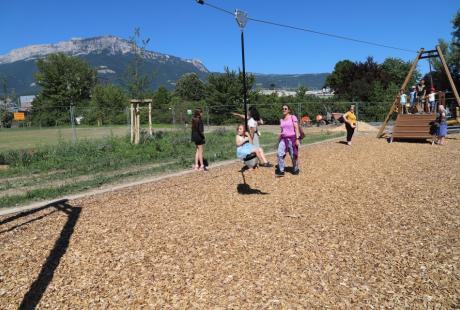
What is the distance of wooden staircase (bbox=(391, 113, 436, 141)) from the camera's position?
55.1 ft

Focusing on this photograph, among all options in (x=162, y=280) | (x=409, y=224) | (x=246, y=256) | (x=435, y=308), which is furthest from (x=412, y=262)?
(x=162, y=280)

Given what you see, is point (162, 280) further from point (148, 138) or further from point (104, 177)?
point (148, 138)

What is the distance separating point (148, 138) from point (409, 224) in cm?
1333

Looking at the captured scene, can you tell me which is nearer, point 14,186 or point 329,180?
point 329,180

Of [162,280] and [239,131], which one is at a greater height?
[239,131]

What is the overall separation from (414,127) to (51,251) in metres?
16.1

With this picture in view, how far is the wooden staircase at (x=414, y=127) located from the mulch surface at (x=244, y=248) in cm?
890

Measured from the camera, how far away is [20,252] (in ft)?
16.8

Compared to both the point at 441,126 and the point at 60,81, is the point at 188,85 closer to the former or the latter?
the point at 60,81

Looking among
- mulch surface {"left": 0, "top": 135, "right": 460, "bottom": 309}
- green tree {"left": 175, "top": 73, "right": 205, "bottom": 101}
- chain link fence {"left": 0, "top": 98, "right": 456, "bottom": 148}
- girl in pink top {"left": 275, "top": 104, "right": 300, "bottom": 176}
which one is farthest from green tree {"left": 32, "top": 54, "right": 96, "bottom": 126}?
mulch surface {"left": 0, "top": 135, "right": 460, "bottom": 309}

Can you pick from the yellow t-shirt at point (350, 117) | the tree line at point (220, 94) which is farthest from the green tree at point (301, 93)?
the yellow t-shirt at point (350, 117)

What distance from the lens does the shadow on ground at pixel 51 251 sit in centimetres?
389

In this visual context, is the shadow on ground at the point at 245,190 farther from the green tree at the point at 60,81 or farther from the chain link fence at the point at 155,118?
the green tree at the point at 60,81

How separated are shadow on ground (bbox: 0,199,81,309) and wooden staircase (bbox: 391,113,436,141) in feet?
47.3
